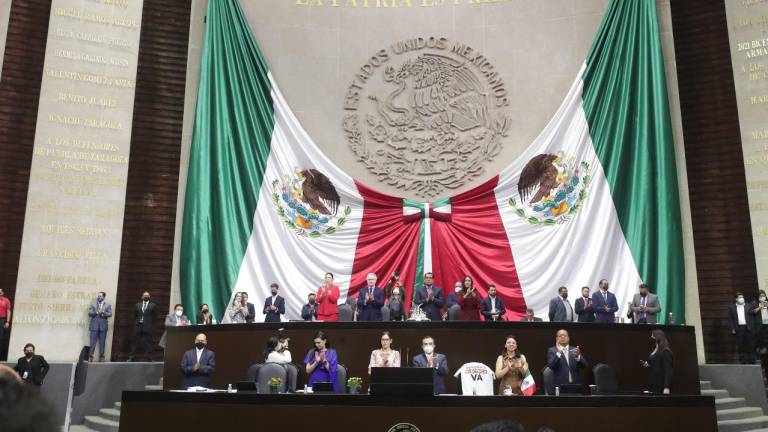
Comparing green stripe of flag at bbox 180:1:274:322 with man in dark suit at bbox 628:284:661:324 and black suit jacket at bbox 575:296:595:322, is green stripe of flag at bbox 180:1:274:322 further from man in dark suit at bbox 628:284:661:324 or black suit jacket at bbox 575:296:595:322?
man in dark suit at bbox 628:284:661:324

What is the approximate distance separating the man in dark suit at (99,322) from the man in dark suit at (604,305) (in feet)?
28.5

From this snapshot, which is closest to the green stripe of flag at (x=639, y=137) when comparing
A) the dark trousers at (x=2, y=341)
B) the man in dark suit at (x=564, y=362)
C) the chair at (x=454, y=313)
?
the chair at (x=454, y=313)

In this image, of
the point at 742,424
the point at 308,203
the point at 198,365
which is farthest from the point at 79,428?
the point at 742,424

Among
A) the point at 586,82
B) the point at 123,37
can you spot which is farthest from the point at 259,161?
the point at 586,82

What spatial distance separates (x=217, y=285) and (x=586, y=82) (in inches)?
334

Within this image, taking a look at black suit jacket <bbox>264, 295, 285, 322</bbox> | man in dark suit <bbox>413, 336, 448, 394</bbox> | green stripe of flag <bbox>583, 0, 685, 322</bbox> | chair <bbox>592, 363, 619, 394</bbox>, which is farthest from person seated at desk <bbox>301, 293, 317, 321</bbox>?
green stripe of flag <bbox>583, 0, 685, 322</bbox>

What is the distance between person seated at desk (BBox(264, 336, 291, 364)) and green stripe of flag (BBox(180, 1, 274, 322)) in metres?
4.49

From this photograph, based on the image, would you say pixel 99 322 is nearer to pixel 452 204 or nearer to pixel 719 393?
pixel 452 204

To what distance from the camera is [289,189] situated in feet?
48.8

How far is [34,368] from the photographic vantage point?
11117 millimetres

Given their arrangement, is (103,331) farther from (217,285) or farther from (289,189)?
(289,189)

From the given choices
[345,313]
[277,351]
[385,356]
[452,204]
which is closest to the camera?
[385,356]

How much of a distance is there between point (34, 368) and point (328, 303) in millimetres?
4721

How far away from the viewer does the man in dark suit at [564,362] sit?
9.19 meters
